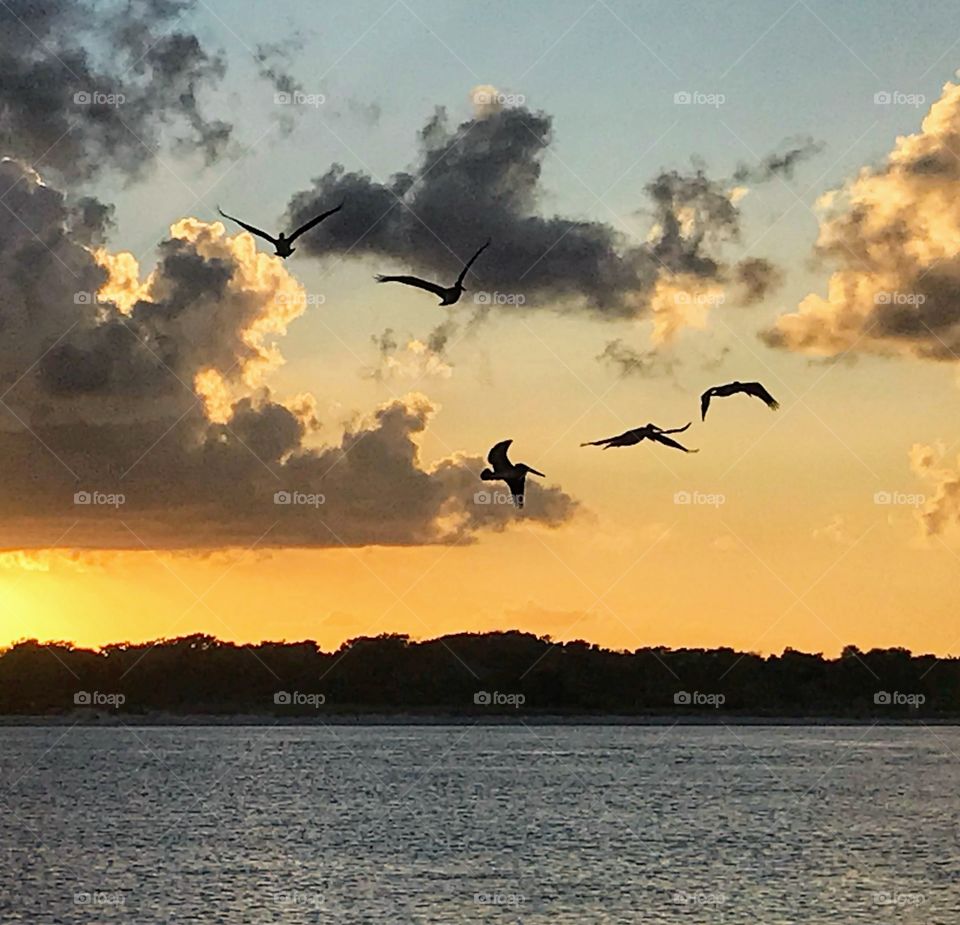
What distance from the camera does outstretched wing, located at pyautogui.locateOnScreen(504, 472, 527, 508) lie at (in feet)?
169

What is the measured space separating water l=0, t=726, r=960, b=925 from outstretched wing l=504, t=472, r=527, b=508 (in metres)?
17.3

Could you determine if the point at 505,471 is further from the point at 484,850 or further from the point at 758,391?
the point at 484,850

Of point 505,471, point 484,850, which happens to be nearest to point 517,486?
point 505,471

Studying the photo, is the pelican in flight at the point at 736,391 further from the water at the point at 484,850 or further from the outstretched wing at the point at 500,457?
the water at the point at 484,850

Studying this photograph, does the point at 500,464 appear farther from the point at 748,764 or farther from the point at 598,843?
the point at 748,764

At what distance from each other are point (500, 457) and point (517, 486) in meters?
1.07

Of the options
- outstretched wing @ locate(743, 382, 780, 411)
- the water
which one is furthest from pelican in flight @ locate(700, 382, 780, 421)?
the water

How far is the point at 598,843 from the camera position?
90.9 m

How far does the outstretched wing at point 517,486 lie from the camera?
51.5m

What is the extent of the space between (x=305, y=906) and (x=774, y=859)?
83.9 feet

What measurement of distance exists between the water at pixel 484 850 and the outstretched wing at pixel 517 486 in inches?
680

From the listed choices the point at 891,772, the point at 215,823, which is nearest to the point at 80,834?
the point at 215,823

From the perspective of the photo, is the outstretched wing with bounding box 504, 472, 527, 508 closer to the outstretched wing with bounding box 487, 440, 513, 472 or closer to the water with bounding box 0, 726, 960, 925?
the outstretched wing with bounding box 487, 440, 513, 472

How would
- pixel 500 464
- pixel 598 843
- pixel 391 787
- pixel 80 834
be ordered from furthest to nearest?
A: pixel 391 787, pixel 80 834, pixel 598 843, pixel 500 464
